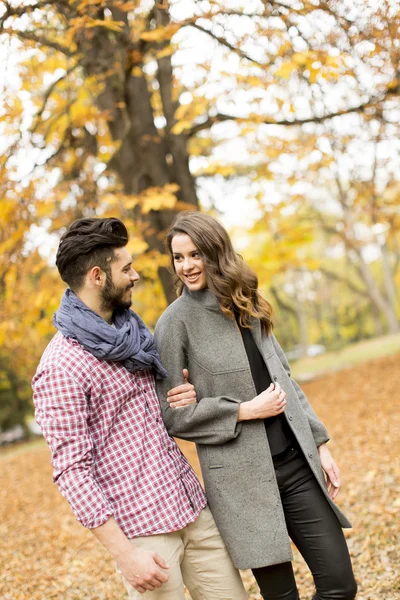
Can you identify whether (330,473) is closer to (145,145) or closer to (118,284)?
(118,284)

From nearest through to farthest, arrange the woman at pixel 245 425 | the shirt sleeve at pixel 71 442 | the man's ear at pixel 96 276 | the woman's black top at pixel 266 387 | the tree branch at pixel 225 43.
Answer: the shirt sleeve at pixel 71 442 < the man's ear at pixel 96 276 < the woman at pixel 245 425 < the woman's black top at pixel 266 387 < the tree branch at pixel 225 43

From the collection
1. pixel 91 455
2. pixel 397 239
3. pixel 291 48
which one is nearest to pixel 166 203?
pixel 291 48

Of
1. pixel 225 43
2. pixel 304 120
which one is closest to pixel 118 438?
pixel 225 43

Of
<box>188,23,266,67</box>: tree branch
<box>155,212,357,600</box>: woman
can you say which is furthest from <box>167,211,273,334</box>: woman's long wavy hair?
<box>188,23,266,67</box>: tree branch

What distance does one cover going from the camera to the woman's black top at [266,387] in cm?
280

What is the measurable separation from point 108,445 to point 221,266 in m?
0.95

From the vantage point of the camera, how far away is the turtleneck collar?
2.91m

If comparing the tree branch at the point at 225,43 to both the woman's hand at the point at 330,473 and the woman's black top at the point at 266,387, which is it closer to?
the woman's black top at the point at 266,387

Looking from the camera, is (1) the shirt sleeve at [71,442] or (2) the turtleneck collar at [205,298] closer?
(1) the shirt sleeve at [71,442]

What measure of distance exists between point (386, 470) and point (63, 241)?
15.8 ft

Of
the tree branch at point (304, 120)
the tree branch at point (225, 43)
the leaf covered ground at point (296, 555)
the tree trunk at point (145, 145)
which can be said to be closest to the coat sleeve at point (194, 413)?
the leaf covered ground at point (296, 555)

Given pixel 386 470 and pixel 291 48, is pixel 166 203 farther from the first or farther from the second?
pixel 386 470

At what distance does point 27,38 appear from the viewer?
5.58 meters

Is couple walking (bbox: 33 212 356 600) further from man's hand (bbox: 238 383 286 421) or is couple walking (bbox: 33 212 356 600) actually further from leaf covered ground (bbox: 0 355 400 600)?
leaf covered ground (bbox: 0 355 400 600)
